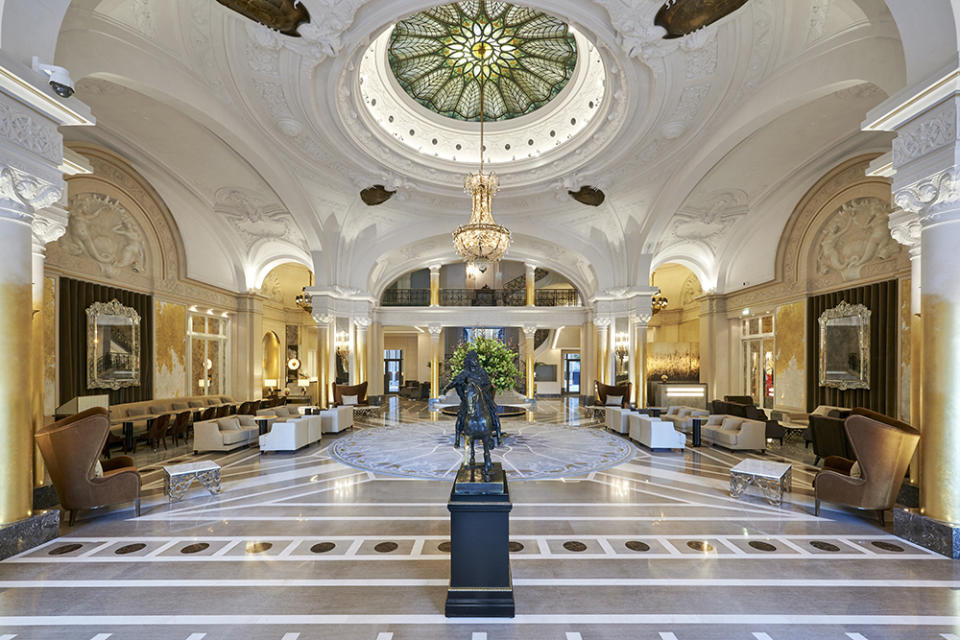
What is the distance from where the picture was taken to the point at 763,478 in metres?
5.09

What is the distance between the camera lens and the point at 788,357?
10945 mm

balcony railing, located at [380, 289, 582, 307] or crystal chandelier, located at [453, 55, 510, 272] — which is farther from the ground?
crystal chandelier, located at [453, 55, 510, 272]

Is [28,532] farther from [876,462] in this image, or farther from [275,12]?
[876,462]

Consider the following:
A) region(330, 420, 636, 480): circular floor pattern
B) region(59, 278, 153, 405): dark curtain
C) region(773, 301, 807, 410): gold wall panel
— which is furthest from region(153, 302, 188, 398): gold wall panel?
region(773, 301, 807, 410): gold wall panel

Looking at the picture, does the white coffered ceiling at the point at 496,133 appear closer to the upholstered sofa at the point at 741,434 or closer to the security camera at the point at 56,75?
the security camera at the point at 56,75

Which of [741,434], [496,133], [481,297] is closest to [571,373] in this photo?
[481,297]

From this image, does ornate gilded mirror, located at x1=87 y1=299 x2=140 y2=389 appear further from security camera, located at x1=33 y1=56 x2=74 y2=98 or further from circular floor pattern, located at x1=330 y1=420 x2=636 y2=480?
security camera, located at x1=33 y1=56 x2=74 y2=98

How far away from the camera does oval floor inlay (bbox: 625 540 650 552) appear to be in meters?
3.78

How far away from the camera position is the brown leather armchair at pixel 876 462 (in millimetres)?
4145

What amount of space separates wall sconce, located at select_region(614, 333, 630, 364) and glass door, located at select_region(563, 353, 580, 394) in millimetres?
7575

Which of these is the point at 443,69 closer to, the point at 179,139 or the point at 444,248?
the point at 179,139

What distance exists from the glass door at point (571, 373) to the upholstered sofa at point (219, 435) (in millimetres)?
15964

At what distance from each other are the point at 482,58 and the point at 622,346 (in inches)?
361

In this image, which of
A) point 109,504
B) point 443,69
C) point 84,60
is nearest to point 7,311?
point 109,504
